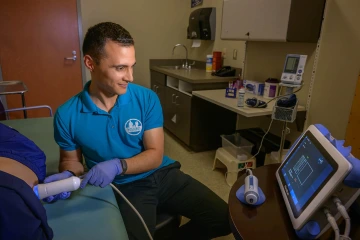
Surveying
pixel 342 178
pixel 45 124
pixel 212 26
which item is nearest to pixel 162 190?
pixel 342 178

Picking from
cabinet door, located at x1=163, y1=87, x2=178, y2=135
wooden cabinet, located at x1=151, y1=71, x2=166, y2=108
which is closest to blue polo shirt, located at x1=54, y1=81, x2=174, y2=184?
cabinet door, located at x1=163, y1=87, x2=178, y2=135

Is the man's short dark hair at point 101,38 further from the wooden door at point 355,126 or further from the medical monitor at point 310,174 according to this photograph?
the wooden door at point 355,126

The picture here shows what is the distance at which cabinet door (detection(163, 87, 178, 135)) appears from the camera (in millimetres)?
3066

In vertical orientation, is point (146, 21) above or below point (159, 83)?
above

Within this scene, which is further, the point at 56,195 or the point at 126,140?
the point at 126,140

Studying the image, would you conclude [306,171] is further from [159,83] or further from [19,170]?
[159,83]

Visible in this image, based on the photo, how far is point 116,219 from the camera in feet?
2.95

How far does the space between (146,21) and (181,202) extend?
3051 mm

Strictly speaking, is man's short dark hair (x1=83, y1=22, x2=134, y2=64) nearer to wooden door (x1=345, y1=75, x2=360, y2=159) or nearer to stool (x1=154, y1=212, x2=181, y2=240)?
stool (x1=154, y1=212, x2=181, y2=240)

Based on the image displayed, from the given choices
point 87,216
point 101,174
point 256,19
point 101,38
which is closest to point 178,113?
point 256,19

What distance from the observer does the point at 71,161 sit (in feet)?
3.97

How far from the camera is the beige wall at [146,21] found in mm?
3416

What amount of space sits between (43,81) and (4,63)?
47 centimetres

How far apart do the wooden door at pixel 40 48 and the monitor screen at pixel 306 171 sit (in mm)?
3270
